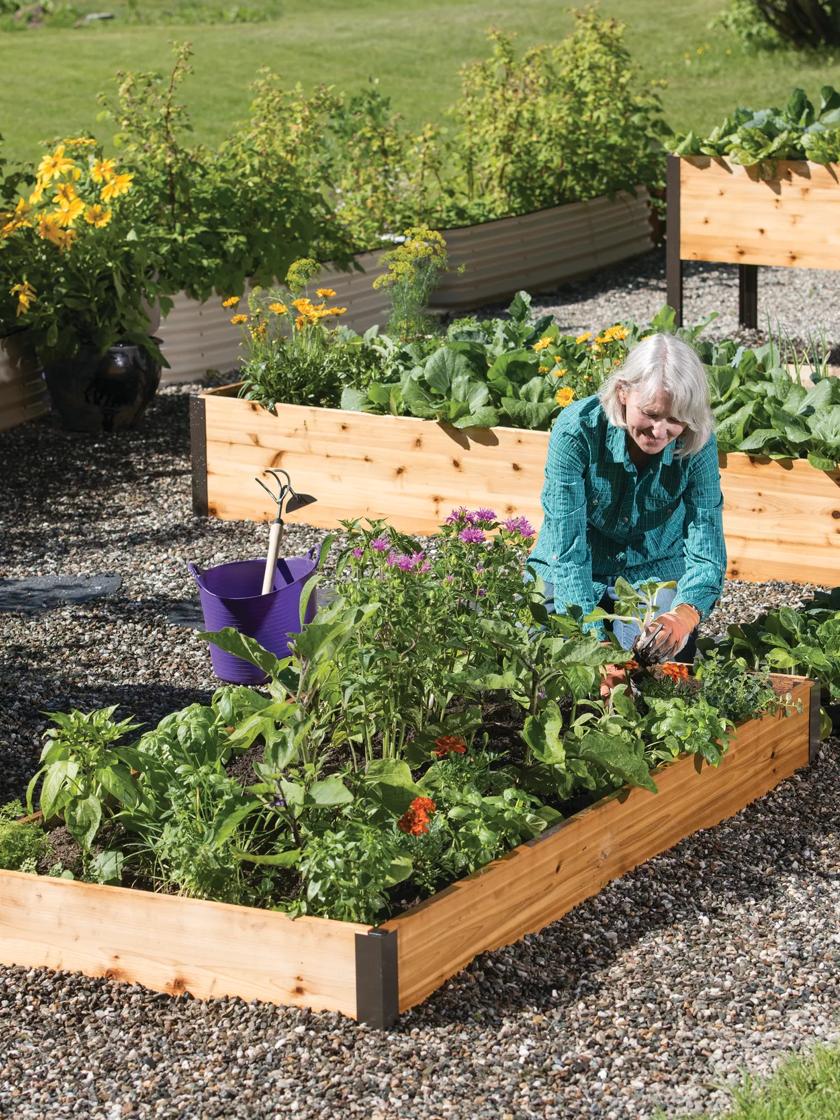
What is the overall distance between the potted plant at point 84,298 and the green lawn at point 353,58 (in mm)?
9304

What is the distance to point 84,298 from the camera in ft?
24.3

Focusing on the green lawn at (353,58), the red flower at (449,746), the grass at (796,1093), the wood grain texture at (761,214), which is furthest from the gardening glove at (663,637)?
the green lawn at (353,58)

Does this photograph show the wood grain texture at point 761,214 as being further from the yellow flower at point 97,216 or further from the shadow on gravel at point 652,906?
the shadow on gravel at point 652,906

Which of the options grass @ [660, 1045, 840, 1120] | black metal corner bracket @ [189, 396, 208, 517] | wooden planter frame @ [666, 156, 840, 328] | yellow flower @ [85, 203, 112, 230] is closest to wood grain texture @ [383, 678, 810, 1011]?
grass @ [660, 1045, 840, 1120]

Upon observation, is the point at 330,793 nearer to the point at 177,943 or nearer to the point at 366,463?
the point at 177,943

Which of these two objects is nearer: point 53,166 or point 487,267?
point 53,166

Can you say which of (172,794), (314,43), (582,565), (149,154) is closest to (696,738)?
(582,565)

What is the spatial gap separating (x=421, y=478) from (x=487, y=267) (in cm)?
466

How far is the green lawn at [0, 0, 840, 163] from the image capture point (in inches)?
730

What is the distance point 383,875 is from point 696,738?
949mm

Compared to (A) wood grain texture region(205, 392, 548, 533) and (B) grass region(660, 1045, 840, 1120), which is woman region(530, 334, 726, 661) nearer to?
(B) grass region(660, 1045, 840, 1120)

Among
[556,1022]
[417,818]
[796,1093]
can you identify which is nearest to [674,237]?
[417,818]

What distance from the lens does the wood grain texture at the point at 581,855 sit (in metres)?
3.02

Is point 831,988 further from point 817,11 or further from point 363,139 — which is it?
point 817,11
